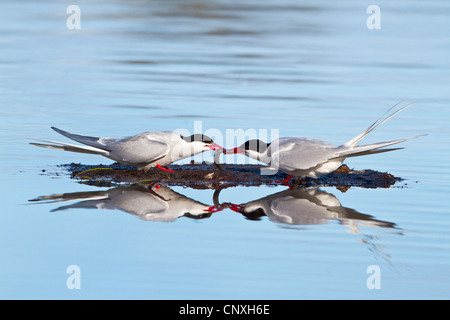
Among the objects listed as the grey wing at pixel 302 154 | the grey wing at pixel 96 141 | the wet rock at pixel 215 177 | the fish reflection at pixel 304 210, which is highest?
the grey wing at pixel 96 141

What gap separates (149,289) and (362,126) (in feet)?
20.1

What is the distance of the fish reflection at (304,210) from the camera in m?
6.90

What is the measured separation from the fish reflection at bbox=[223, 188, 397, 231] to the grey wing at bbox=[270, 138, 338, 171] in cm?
35

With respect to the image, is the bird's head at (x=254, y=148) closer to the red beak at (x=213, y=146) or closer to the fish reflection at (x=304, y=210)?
the red beak at (x=213, y=146)

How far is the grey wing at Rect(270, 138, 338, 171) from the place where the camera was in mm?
8242

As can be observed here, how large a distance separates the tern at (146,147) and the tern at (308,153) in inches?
24.7

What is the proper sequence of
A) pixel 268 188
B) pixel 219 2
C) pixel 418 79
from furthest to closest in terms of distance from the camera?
pixel 219 2 < pixel 418 79 < pixel 268 188

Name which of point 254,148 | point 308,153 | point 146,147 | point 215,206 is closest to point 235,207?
point 215,206

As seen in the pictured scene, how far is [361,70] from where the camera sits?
14992 mm

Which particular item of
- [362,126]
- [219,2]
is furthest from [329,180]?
[219,2]

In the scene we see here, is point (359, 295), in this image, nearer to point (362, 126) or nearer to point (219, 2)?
point (362, 126)

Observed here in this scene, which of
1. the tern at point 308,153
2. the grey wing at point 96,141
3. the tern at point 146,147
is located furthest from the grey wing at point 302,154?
the grey wing at point 96,141

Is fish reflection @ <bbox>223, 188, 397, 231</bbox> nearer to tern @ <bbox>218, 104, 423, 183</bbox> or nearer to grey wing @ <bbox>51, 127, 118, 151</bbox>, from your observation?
tern @ <bbox>218, 104, 423, 183</bbox>

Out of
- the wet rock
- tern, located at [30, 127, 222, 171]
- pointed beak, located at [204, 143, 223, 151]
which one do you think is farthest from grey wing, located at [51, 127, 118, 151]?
pointed beak, located at [204, 143, 223, 151]
